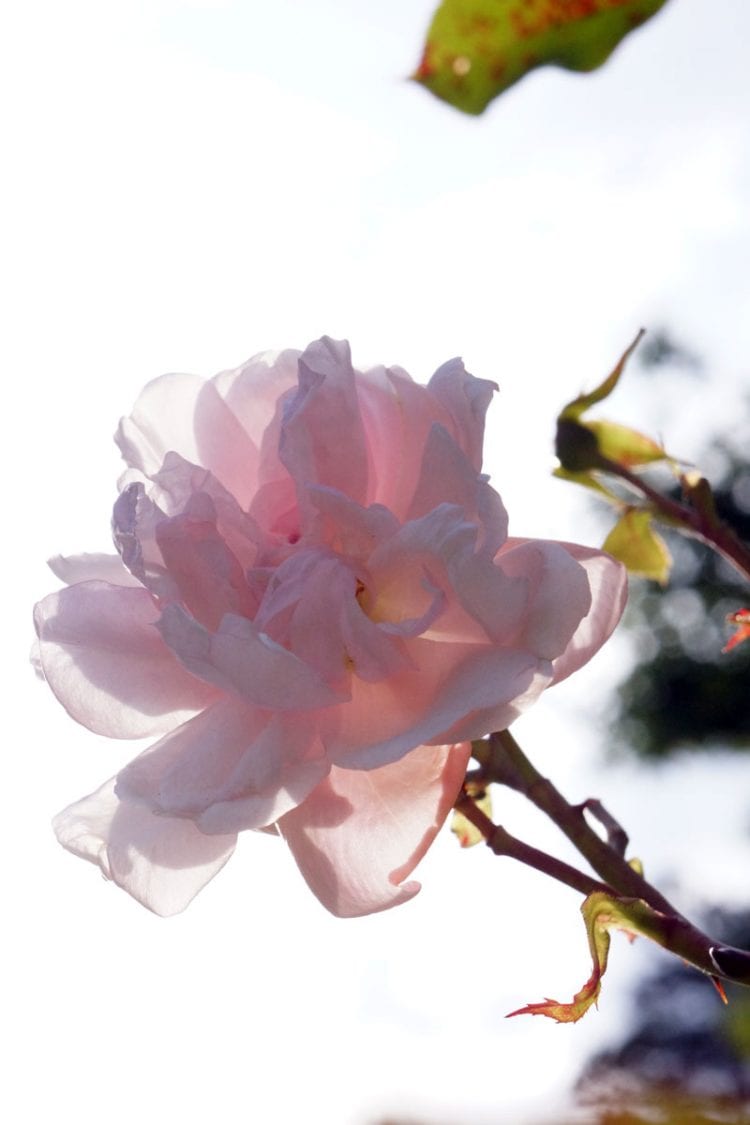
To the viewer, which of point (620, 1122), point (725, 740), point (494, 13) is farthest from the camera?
point (725, 740)

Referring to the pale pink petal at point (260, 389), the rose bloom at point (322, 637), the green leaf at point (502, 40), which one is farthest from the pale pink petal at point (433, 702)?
the green leaf at point (502, 40)

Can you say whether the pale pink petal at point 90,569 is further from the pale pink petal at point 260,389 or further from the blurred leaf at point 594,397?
the blurred leaf at point 594,397

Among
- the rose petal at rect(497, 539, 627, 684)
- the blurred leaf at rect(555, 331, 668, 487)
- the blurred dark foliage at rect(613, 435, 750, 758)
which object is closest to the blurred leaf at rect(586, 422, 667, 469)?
the blurred leaf at rect(555, 331, 668, 487)

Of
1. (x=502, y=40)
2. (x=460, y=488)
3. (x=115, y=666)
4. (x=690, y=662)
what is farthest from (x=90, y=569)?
(x=690, y=662)

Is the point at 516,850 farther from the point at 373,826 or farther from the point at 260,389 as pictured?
the point at 260,389

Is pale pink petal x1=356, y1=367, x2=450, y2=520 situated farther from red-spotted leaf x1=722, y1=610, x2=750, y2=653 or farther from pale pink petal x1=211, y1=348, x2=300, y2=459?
red-spotted leaf x1=722, y1=610, x2=750, y2=653

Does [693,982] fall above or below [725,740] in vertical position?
below

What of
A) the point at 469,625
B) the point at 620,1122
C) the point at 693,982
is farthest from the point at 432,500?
the point at 693,982

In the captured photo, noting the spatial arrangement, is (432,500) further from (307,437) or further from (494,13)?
(494,13)
